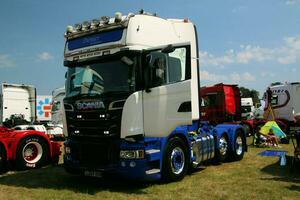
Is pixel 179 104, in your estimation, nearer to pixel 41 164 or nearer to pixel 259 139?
pixel 41 164

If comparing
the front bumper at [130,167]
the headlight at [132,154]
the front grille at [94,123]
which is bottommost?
the front bumper at [130,167]

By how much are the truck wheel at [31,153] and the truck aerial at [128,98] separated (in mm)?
2046

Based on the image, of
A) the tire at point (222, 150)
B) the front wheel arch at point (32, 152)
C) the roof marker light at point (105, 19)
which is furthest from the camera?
the tire at point (222, 150)

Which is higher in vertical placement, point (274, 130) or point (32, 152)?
point (274, 130)

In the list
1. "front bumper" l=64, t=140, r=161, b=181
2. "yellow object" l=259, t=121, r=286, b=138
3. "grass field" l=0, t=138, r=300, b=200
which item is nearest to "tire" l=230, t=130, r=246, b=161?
"grass field" l=0, t=138, r=300, b=200

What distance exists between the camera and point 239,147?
13.1 m

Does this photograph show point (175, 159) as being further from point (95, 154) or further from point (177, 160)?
point (95, 154)

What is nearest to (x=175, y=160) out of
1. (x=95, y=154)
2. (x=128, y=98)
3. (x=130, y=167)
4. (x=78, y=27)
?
(x=130, y=167)

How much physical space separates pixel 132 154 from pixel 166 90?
5.23 ft

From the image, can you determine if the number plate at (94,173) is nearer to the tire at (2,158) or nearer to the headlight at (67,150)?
the headlight at (67,150)

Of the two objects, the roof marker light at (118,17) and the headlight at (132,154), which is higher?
the roof marker light at (118,17)

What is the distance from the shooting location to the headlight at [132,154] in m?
7.88

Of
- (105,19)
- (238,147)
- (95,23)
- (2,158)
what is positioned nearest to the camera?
(105,19)

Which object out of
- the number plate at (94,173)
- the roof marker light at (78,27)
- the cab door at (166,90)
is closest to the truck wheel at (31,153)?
the number plate at (94,173)
